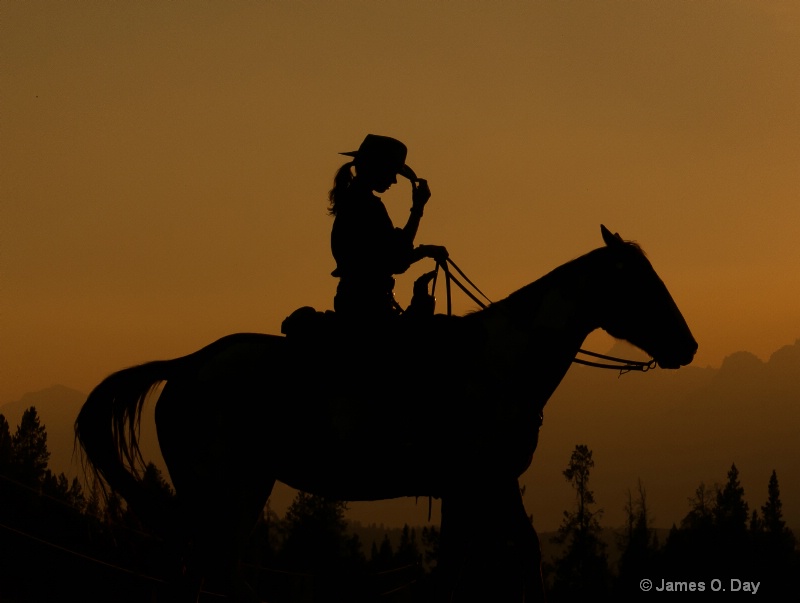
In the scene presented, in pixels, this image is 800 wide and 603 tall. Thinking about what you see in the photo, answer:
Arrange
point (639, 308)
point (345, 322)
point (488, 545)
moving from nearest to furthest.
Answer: point (488, 545) → point (345, 322) → point (639, 308)

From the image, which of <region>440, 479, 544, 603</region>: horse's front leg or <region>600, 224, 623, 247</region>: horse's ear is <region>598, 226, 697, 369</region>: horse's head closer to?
<region>600, 224, 623, 247</region>: horse's ear

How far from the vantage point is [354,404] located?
498 inches

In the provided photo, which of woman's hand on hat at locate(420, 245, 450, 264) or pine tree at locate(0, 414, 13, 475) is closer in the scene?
woman's hand on hat at locate(420, 245, 450, 264)

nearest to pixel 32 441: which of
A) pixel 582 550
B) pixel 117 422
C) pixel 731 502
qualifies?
pixel 582 550

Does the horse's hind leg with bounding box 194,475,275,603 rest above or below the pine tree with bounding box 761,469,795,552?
below

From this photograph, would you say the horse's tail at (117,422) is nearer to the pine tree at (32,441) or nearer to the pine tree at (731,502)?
the pine tree at (32,441)

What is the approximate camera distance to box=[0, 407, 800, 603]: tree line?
13.3 metres

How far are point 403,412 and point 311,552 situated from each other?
7637 centimetres

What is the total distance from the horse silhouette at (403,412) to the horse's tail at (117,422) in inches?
11.1

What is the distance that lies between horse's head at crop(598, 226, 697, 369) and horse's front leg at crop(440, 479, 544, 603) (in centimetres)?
201

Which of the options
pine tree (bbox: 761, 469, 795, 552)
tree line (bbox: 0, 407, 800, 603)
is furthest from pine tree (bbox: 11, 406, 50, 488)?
pine tree (bbox: 761, 469, 795, 552)

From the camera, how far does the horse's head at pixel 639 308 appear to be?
13.0 m

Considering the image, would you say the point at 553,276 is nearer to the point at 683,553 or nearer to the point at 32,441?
the point at 683,553

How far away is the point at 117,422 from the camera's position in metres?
13.4
